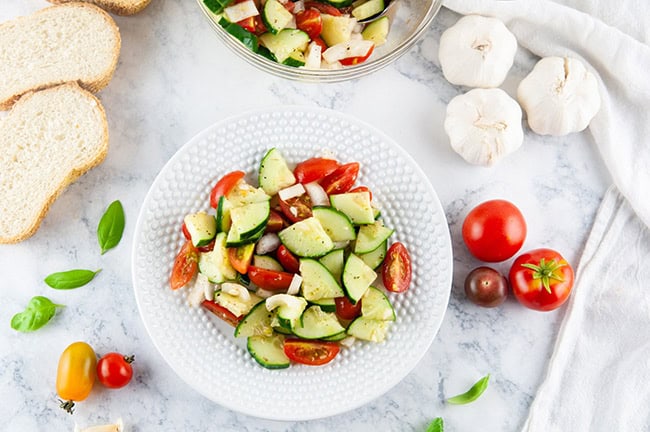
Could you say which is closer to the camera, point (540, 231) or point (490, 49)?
point (490, 49)

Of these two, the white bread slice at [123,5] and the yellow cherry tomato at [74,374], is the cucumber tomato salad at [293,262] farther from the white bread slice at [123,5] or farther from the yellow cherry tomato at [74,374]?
the white bread slice at [123,5]

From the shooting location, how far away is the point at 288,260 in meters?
3.21

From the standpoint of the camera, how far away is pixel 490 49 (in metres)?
3.39

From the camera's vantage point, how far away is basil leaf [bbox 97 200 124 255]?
11.2 ft

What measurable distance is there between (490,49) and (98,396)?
2288 mm

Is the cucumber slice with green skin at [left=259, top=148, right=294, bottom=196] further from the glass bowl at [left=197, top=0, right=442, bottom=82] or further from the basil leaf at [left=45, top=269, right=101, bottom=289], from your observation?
the basil leaf at [left=45, top=269, right=101, bottom=289]

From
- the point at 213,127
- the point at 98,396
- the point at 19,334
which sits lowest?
the point at 98,396

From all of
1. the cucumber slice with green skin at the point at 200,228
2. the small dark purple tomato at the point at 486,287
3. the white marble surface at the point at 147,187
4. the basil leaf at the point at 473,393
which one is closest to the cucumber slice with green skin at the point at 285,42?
the white marble surface at the point at 147,187

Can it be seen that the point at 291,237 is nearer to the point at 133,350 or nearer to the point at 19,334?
the point at 133,350

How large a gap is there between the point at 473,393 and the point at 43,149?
215 cm

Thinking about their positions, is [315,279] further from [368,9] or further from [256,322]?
[368,9]

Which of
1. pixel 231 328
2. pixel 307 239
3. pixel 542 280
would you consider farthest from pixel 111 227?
pixel 542 280

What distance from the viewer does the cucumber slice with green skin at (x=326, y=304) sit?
318cm

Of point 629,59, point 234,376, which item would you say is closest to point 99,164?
point 234,376
